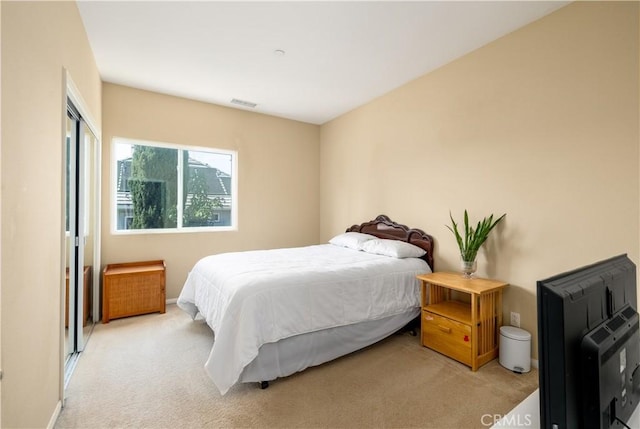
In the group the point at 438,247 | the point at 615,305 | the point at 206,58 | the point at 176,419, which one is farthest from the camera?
the point at 438,247

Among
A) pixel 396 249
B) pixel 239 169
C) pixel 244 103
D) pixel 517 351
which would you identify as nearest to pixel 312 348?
pixel 396 249

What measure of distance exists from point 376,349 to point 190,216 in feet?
9.86

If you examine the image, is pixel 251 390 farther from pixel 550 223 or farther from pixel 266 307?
pixel 550 223

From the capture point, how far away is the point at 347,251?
3604 millimetres

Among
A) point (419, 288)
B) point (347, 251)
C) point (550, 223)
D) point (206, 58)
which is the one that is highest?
point (206, 58)

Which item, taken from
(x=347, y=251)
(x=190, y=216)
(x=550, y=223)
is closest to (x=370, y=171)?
(x=347, y=251)

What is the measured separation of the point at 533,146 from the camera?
2.40m

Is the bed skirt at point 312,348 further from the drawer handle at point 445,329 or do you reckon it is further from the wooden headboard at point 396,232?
the wooden headboard at point 396,232

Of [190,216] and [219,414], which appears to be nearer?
[219,414]

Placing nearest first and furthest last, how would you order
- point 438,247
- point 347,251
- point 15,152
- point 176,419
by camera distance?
point 15,152, point 176,419, point 438,247, point 347,251

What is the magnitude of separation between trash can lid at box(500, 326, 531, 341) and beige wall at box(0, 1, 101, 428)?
2960 mm

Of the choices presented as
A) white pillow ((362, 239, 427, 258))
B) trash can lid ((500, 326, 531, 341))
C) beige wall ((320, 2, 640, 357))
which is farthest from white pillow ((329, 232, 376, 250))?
trash can lid ((500, 326, 531, 341))

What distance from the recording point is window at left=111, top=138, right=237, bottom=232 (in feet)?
12.4

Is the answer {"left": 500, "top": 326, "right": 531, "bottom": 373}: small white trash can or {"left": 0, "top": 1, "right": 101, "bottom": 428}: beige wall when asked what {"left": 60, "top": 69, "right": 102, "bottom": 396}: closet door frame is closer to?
{"left": 0, "top": 1, "right": 101, "bottom": 428}: beige wall
